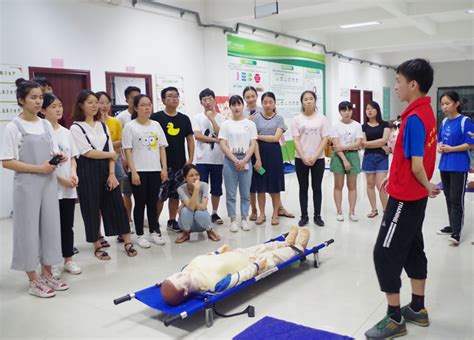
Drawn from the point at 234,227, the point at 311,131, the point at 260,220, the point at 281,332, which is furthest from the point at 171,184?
the point at 281,332

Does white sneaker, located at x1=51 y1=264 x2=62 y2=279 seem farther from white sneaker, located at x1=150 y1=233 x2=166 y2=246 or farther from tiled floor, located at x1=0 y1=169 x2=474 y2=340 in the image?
white sneaker, located at x1=150 y1=233 x2=166 y2=246

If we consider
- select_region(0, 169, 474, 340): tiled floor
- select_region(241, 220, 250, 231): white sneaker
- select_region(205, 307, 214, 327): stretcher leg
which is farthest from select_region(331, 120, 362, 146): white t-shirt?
select_region(205, 307, 214, 327): stretcher leg

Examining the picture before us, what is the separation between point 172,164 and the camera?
463 cm

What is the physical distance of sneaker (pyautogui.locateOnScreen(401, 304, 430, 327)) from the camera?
257 centimetres

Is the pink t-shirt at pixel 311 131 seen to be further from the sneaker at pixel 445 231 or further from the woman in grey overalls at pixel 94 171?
the woman in grey overalls at pixel 94 171

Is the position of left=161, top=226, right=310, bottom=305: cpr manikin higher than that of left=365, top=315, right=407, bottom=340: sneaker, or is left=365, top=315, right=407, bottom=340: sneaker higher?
left=161, top=226, right=310, bottom=305: cpr manikin

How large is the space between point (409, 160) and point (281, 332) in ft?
3.94

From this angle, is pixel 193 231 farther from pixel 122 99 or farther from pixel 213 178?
pixel 122 99

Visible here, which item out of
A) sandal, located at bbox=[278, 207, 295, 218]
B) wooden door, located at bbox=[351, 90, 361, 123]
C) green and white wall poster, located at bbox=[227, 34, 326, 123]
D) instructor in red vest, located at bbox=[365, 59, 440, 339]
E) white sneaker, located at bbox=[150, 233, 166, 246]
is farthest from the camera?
wooden door, located at bbox=[351, 90, 361, 123]

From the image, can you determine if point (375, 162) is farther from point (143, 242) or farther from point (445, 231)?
point (143, 242)

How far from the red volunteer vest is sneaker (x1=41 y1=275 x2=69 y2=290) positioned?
2.45 metres

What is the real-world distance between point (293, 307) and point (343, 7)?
315 inches

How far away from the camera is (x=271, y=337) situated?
2.43m

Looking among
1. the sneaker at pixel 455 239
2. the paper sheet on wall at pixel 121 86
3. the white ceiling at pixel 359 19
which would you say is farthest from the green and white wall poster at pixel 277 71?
the sneaker at pixel 455 239
